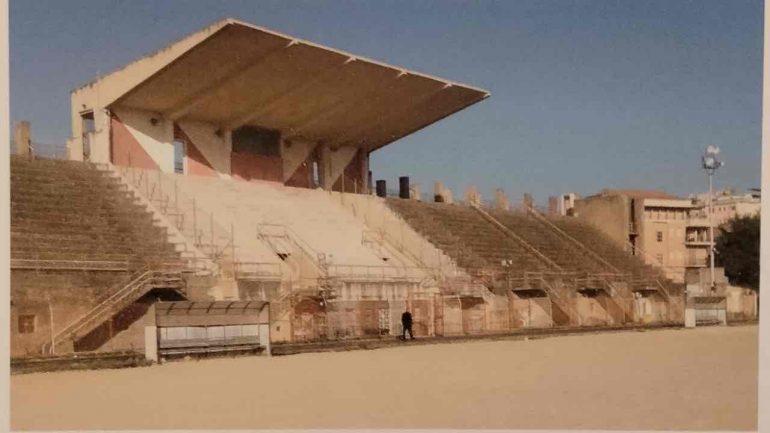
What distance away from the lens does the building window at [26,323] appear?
13.2 m

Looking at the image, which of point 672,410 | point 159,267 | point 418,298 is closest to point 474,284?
point 418,298

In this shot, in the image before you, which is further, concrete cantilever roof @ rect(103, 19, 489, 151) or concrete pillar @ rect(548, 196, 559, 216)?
concrete pillar @ rect(548, 196, 559, 216)

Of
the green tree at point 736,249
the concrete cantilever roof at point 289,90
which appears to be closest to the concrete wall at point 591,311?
the green tree at point 736,249

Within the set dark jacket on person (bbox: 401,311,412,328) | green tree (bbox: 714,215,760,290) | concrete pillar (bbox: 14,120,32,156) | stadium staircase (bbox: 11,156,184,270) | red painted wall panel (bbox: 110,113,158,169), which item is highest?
red painted wall panel (bbox: 110,113,158,169)

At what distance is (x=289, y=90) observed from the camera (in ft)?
77.8

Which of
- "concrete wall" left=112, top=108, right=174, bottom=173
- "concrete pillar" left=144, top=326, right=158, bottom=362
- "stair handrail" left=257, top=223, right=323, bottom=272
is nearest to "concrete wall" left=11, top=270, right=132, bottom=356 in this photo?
"concrete pillar" left=144, top=326, right=158, bottom=362

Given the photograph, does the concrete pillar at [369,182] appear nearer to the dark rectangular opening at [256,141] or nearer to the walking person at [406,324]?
the dark rectangular opening at [256,141]

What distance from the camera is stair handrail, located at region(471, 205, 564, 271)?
83.9 ft

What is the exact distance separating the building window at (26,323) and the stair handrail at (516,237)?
1508 centimetres

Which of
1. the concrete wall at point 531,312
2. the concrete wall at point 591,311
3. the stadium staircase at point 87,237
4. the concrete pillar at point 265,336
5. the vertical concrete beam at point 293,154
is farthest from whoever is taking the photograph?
the vertical concrete beam at point 293,154

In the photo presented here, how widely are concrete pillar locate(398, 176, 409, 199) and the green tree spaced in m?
9.51

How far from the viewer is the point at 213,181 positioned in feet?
76.3

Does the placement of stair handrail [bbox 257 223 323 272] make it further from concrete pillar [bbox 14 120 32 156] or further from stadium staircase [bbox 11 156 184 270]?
concrete pillar [bbox 14 120 32 156]

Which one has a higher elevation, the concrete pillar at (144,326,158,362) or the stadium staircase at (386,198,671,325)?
the stadium staircase at (386,198,671,325)
